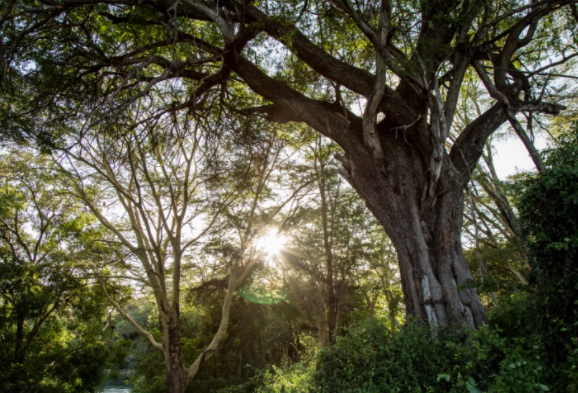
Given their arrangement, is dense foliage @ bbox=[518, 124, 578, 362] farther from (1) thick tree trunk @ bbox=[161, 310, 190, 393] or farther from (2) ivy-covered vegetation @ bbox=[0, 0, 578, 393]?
(1) thick tree trunk @ bbox=[161, 310, 190, 393]

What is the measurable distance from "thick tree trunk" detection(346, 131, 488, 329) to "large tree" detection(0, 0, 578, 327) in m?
0.02

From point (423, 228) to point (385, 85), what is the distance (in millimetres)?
2209

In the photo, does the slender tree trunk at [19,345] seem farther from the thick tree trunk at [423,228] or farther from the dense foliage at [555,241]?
the dense foliage at [555,241]

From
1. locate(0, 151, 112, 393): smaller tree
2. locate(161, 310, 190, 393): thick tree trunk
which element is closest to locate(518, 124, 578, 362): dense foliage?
locate(161, 310, 190, 393): thick tree trunk

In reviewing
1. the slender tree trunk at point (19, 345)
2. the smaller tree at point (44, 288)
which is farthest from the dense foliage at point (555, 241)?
the slender tree trunk at point (19, 345)

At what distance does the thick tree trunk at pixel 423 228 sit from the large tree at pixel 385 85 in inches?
0.6

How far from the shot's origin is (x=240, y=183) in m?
10.2

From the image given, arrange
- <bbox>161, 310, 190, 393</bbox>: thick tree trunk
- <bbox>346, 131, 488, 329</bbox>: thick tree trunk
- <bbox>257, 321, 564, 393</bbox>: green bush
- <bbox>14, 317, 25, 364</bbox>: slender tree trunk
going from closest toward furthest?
<bbox>257, 321, 564, 393</bbox>: green bush, <bbox>346, 131, 488, 329</bbox>: thick tree trunk, <bbox>161, 310, 190, 393</bbox>: thick tree trunk, <bbox>14, 317, 25, 364</bbox>: slender tree trunk

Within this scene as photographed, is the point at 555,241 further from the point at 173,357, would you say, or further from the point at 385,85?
the point at 173,357

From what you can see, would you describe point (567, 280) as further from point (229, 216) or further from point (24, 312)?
point (24, 312)

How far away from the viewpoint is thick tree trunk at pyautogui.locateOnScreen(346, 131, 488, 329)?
14.1 ft

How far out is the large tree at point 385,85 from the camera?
4598 mm

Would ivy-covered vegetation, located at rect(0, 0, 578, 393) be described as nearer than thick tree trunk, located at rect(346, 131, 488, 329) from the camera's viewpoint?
Yes

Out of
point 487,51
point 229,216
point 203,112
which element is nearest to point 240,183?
point 229,216
